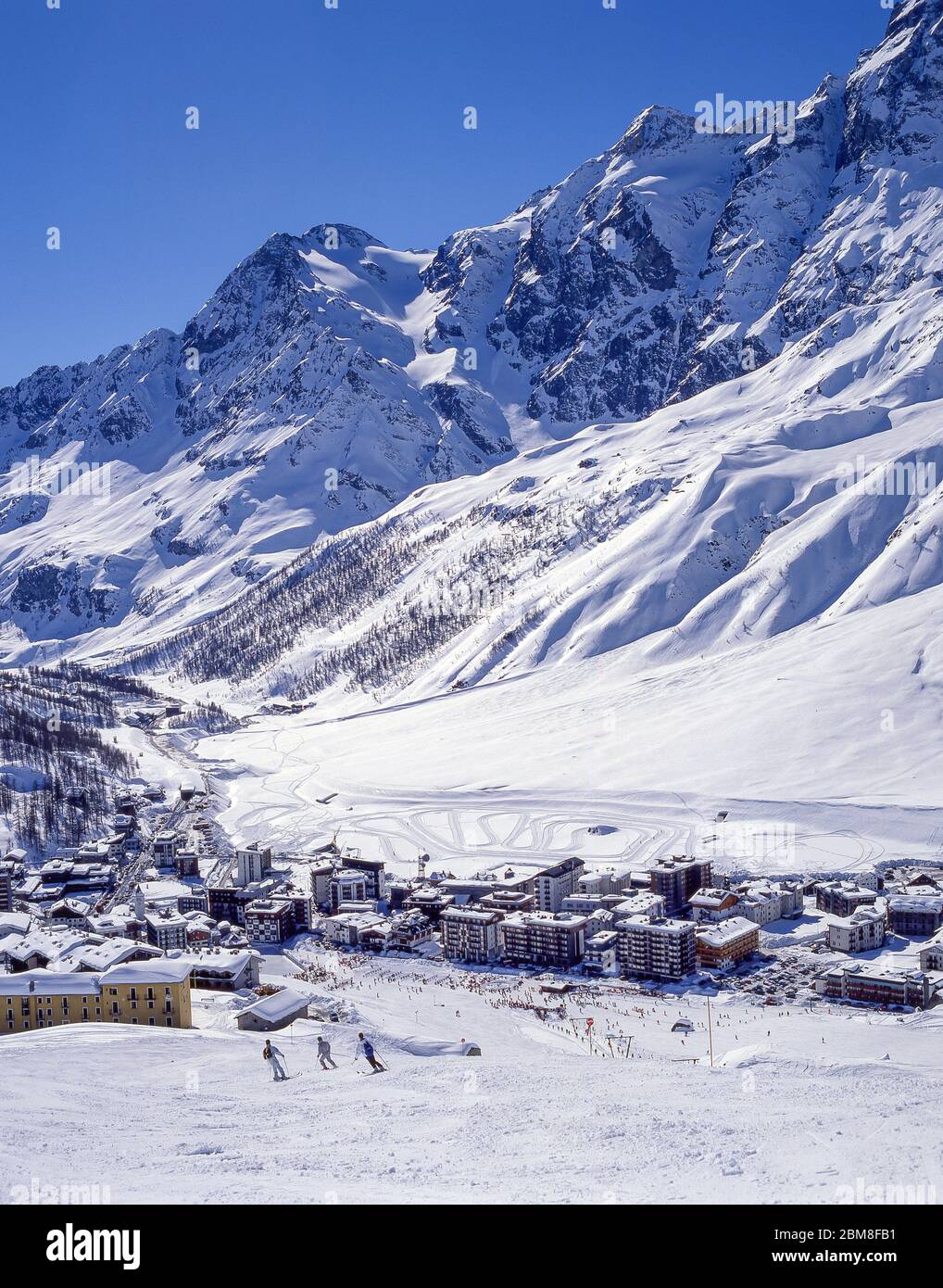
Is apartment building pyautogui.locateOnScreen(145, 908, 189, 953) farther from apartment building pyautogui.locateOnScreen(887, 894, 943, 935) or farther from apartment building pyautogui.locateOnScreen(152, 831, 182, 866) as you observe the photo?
apartment building pyautogui.locateOnScreen(887, 894, 943, 935)

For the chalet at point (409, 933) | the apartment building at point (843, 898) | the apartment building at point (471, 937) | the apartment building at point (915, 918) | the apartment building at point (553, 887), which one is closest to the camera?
the apartment building at point (915, 918)

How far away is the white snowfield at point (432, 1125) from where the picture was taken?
56.4 feet

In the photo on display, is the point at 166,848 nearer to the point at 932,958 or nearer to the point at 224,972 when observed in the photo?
the point at 224,972

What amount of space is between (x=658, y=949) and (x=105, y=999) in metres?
35.2

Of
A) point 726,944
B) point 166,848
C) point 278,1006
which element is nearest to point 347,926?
point 726,944

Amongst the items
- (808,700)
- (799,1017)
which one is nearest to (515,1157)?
(799,1017)

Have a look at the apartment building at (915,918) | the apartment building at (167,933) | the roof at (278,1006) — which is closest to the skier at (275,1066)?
the roof at (278,1006)

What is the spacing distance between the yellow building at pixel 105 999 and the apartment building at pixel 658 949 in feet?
106

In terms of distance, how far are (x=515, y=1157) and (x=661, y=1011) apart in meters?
42.9

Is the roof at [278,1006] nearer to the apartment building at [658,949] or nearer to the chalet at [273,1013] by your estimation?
the chalet at [273,1013]

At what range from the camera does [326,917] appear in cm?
8350

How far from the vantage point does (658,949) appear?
68500 millimetres

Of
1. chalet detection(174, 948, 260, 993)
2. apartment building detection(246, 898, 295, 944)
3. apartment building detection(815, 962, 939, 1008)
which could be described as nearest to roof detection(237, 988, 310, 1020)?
chalet detection(174, 948, 260, 993)
